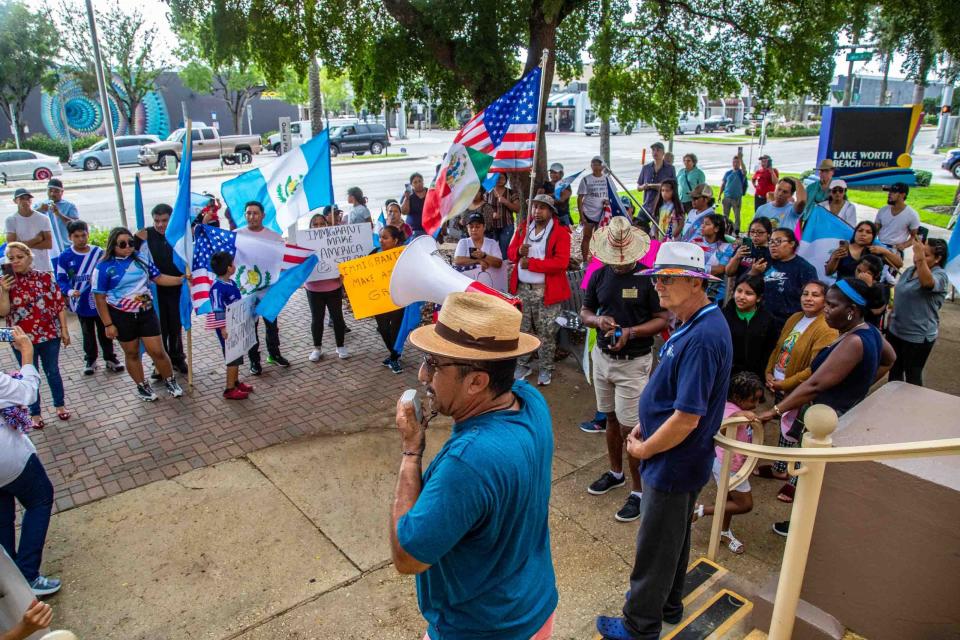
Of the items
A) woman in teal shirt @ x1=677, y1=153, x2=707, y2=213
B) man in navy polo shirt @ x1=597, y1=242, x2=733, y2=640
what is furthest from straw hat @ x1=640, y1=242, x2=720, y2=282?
woman in teal shirt @ x1=677, y1=153, x2=707, y2=213

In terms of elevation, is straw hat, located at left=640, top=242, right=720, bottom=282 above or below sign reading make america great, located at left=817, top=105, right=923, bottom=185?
below

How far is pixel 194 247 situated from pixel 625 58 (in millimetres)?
7881

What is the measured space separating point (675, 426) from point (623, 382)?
1.82 meters

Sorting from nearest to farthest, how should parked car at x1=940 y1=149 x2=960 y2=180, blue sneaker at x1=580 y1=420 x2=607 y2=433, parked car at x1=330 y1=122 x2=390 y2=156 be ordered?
blue sneaker at x1=580 y1=420 x2=607 y2=433
parked car at x1=940 y1=149 x2=960 y2=180
parked car at x1=330 y1=122 x2=390 y2=156

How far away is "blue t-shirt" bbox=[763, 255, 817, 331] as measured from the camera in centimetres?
600

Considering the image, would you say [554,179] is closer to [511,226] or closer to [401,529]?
[511,226]

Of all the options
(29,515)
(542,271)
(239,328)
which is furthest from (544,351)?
(29,515)

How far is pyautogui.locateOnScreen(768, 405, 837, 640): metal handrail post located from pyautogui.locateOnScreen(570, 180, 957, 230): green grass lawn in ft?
41.1

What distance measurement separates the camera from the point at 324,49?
10.5 m

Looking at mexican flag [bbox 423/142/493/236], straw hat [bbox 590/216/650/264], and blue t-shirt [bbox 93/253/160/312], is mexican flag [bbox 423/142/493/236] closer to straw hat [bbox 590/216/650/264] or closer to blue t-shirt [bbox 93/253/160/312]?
straw hat [bbox 590/216/650/264]

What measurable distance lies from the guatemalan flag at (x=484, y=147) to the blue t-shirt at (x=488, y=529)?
482cm

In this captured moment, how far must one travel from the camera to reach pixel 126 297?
21.1ft

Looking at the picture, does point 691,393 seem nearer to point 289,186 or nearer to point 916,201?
point 289,186

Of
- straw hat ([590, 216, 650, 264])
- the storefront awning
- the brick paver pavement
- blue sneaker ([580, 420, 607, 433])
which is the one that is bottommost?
the brick paver pavement
